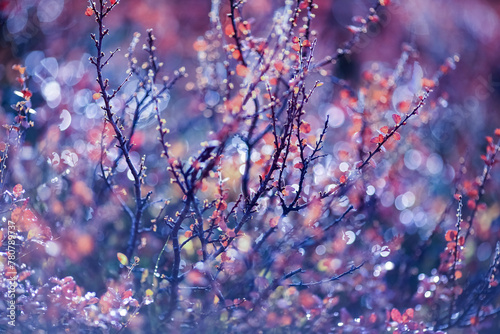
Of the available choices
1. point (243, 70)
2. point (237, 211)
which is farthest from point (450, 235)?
point (243, 70)

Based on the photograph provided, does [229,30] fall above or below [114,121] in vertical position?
above

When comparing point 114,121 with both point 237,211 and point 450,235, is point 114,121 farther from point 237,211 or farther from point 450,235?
point 450,235

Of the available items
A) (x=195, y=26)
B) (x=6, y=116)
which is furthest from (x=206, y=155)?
(x=195, y=26)

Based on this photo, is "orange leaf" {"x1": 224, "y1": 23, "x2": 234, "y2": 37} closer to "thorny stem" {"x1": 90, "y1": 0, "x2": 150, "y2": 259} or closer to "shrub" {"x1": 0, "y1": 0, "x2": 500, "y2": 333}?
"shrub" {"x1": 0, "y1": 0, "x2": 500, "y2": 333}

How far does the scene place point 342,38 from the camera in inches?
423

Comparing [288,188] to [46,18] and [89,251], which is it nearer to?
[89,251]

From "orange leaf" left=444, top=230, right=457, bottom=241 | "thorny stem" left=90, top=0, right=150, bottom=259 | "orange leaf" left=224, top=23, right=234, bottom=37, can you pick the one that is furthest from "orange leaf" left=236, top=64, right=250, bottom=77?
"orange leaf" left=444, top=230, right=457, bottom=241

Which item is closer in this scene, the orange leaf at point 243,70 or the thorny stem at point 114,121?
the thorny stem at point 114,121

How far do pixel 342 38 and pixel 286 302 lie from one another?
28.8 feet

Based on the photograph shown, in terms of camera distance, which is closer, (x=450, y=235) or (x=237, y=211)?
(x=450, y=235)

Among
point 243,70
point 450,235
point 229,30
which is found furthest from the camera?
point 450,235

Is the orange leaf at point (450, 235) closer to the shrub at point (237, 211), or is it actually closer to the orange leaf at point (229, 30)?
the shrub at point (237, 211)

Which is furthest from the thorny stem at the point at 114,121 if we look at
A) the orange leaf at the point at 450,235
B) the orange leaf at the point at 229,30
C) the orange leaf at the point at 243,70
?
the orange leaf at the point at 450,235

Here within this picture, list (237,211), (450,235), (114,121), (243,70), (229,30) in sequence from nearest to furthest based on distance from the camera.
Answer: (114,121) → (229,30) → (243,70) → (450,235) → (237,211)
